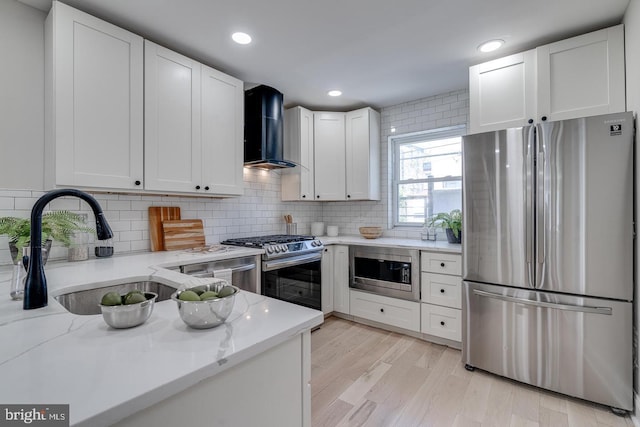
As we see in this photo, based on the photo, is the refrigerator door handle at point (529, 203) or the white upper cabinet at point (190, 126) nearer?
the refrigerator door handle at point (529, 203)

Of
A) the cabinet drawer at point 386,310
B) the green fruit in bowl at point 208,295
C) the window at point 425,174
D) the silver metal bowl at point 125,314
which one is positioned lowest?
the cabinet drawer at point 386,310

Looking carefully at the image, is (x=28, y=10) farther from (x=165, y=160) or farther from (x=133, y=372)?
(x=133, y=372)

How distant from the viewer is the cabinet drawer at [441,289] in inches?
104

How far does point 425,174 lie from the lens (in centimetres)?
356

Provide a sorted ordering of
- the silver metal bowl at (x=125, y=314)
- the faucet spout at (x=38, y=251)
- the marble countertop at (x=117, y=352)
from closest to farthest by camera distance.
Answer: the marble countertop at (x=117, y=352), the silver metal bowl at (x=125, y=314), the faucet spout at (x=38, y=251)

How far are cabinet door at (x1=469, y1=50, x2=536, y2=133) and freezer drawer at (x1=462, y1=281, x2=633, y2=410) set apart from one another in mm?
1271

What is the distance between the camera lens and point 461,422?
176cm

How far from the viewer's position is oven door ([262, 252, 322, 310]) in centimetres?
264

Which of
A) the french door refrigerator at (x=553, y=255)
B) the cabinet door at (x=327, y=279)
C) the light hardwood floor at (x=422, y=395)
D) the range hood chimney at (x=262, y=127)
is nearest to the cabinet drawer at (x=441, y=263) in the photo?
the french door refrigerator at (x=553, y=255)

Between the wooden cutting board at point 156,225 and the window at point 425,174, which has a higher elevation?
the window at point 425,174

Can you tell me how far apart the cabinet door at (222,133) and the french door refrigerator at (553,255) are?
1926mm

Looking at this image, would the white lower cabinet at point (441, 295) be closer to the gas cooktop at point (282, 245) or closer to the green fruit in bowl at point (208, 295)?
the gas cooktop at point (282, 245)

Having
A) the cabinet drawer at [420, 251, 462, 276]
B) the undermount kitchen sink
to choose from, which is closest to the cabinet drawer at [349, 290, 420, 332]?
the cabinet drawer at [420, 251, 462, 276]

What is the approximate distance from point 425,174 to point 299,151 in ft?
4.86
